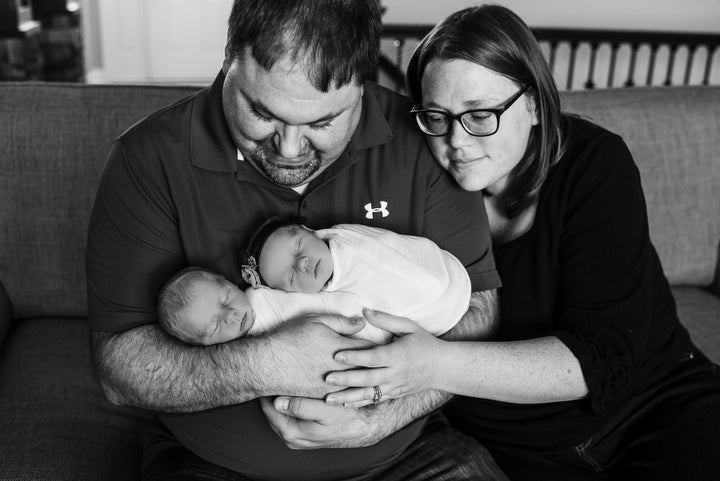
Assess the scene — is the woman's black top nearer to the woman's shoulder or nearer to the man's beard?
the woman's shoulder

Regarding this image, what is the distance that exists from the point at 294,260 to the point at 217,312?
0.57ft

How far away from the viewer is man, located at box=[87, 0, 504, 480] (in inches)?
56.0

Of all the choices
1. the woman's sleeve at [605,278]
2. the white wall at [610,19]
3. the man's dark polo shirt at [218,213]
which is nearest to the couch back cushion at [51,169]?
the man's dark polo shirt at [218,213]

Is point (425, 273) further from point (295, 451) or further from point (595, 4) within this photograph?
point (595, 4)

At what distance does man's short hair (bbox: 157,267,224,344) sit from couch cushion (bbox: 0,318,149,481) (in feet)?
1.51

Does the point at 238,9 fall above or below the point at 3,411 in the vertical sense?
→ above

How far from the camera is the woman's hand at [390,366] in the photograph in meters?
1.47

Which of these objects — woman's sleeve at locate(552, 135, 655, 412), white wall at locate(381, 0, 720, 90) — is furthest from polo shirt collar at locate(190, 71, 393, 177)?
white wall at locate(381, 0, 720, 90)

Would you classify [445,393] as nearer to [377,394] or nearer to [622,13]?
[377,394]

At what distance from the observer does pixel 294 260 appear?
1505 mm

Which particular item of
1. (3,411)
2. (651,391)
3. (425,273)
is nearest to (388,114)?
(425,273)

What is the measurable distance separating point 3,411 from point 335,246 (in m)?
0.96

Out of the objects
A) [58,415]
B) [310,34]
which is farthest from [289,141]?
[58,415]

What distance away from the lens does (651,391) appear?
5.95 ft
